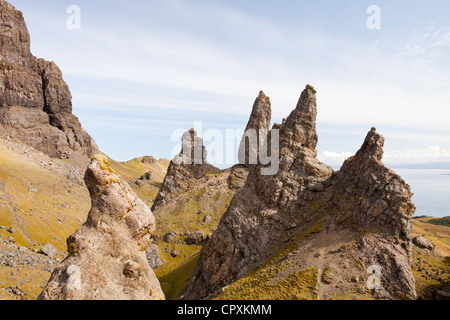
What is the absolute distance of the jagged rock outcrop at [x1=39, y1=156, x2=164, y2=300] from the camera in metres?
22.8

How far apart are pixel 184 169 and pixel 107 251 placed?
331ft

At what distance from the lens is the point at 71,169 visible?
15675 centimetres

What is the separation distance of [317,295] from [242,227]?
20.3 m

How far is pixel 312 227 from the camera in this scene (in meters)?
43.2

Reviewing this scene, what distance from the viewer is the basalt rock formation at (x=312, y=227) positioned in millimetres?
33875

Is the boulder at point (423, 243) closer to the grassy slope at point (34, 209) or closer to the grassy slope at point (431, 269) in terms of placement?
the grassy slope at point (431, 269)

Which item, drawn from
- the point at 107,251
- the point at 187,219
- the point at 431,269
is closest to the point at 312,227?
the point at 431,269

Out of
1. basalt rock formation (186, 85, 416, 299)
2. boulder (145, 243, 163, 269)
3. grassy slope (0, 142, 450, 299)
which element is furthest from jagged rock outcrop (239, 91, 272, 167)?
basalt rock formation (186, 85, 416, 299)

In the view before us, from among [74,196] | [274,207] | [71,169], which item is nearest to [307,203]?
[274,207]

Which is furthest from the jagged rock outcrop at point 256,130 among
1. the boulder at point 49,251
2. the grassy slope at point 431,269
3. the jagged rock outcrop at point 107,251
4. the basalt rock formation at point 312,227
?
the jagged rock outcrop at point 107,251

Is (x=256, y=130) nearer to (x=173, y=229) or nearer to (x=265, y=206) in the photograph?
(x=173, y=229)

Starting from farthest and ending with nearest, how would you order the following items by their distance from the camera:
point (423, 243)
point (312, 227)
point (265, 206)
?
point (265, 206)
point (312, 227)
point (423, 243)

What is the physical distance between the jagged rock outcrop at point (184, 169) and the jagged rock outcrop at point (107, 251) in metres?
95.6
